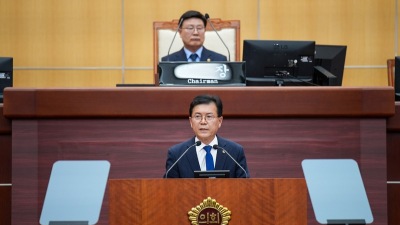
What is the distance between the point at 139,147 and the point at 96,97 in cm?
35

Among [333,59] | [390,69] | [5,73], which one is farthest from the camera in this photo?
[390,69]

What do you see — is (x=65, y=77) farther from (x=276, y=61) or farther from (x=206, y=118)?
(x=206, y=118)

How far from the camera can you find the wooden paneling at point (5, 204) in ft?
10.0

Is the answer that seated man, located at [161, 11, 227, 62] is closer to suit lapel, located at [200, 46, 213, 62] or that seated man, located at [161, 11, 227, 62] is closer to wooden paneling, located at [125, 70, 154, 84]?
suit lapel, located at [200, 46, 213, 62]

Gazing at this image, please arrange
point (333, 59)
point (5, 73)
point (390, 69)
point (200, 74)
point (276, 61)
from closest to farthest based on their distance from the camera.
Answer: point (200, 74) → point (276, 61) → point (5, 73) → point (333, 59) → point (390, 69)

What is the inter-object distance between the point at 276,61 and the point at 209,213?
1741mm

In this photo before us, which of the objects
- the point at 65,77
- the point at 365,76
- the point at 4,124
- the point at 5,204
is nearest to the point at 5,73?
the point at 4,124

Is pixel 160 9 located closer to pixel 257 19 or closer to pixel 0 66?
pixel 257 19

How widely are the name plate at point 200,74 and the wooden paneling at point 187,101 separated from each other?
0.60 ft

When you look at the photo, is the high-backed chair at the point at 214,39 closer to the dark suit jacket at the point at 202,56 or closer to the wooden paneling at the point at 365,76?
the dark suit jacket at the point at 202,56

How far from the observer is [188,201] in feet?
6.55

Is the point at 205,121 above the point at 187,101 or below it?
below

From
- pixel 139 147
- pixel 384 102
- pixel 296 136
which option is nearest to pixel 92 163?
pixel 139 147

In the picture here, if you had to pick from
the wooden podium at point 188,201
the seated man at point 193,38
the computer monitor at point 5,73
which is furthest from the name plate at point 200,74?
the wooden podium at point 188,201
